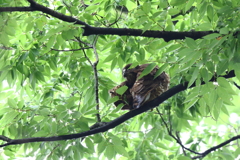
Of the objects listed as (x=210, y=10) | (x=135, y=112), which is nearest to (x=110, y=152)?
(x=135, y=112)

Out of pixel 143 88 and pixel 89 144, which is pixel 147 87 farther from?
pixel 89 144

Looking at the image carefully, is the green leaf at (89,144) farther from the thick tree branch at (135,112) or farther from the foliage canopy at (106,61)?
the thick tree branch at (135,112)

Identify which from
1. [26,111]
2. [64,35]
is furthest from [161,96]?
[26,111]

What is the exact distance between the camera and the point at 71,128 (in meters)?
2.01

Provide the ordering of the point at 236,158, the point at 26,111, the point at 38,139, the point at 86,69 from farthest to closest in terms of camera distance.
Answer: the point at 236,158 → the point at 86,69 → the point at 26,111 → the point at 38,139

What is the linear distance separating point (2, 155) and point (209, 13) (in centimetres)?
208

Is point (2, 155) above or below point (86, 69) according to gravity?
below

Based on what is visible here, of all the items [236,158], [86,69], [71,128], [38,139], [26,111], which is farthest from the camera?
[236,158]

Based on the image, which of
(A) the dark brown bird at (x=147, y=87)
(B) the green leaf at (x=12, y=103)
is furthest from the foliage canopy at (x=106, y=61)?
(A) the dark brown bird at (x=147, y=87)

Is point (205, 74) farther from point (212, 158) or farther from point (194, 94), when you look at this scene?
point (212, 158)

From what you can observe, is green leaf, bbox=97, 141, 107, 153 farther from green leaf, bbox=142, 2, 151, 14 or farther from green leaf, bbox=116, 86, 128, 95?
green leaf, bbox=142, 2, 151, 14

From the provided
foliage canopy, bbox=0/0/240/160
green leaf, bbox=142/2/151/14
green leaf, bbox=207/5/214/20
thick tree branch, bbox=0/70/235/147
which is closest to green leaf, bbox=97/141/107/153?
foliage canopy, bbox=0/0/240/160

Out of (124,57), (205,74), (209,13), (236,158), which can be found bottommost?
(236,158)

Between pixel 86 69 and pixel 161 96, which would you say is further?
pixel 86 69
